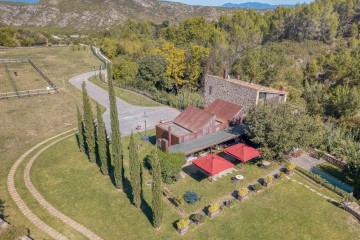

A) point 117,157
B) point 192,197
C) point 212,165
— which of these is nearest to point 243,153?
point 212,165

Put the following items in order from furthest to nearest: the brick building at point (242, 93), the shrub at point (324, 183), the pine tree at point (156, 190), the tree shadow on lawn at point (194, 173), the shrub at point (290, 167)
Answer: the brick building at point (242, 93)
the shrub at point (290, 167)
the tree shadow on lawn at point (194, 173)
the shrub at point (324, 183)
the pine tree at point (156, 190)

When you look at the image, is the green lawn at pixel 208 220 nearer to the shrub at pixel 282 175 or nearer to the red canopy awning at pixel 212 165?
the shrub at pixel 282 175

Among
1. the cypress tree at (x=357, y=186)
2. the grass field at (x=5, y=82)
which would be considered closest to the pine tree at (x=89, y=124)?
the cypress tree at (x=357, y=186)

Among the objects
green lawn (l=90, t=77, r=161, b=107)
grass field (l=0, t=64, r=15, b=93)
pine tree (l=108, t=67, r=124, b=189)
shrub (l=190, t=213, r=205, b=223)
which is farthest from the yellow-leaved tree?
shrub (l=190, t=213, r=205, b=223)

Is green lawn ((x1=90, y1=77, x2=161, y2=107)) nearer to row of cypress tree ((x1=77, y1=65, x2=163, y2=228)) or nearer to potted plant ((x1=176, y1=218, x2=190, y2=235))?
row of cypress tree ((x1=77, y1=65, x2=163, y2=228))

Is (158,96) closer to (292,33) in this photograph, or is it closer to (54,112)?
(54,112)

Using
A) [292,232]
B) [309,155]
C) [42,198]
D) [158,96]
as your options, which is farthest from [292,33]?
[42,198]

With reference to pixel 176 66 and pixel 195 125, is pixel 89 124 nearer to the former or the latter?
pixel 195 125
